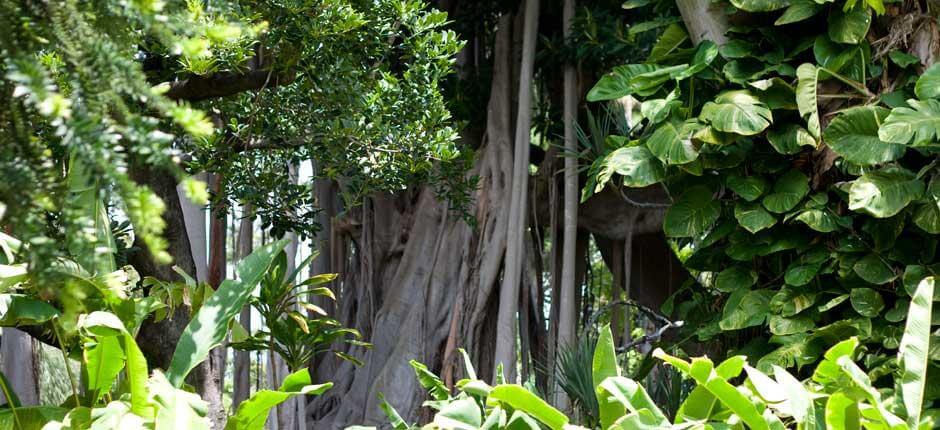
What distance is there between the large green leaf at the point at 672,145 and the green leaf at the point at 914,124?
27.7 inches

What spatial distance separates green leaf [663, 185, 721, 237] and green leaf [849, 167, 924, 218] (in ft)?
2.09

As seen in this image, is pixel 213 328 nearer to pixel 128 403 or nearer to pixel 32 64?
pixel 128 403

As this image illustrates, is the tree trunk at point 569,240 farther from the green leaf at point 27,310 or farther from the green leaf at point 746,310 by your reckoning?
the green leaf at point 27,310

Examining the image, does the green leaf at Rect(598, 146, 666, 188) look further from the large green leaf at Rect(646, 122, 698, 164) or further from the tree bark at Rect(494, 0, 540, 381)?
the tree bark at Rect(494, 0, 540, 381)

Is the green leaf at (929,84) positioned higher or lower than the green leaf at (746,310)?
higher

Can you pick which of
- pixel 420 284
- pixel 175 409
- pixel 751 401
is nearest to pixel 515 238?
pixel 420 284

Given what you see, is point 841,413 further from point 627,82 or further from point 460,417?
point 627,82

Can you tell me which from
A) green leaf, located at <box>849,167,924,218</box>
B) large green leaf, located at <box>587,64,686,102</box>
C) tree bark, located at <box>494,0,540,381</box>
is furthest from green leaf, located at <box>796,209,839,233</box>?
tree bark, located at <box>494,0,540,381</box>

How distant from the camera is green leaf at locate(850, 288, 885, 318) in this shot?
141 inches

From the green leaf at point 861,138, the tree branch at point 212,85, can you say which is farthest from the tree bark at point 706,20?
the tree branch at point 212,85

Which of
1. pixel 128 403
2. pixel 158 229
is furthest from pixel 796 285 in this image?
pixel 158 229

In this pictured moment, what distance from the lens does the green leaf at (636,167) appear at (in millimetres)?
3773

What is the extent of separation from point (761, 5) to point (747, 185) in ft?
2.36

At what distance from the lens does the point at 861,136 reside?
3.49 metres
